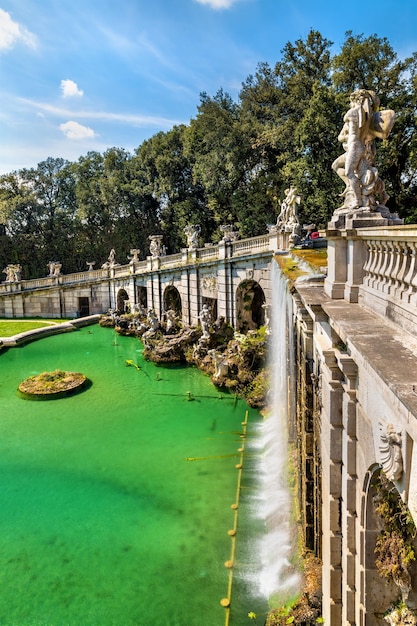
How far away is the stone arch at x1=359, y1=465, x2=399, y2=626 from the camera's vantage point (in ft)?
14.1

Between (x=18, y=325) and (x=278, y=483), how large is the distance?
24421mm

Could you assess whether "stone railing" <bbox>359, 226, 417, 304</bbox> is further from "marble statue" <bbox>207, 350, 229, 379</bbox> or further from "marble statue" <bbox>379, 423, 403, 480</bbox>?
"marble statue" <bbox>207, 350, 229, 379</bbox>

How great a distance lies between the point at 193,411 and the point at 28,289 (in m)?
23.2

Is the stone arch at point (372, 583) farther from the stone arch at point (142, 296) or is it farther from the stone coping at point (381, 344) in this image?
the stone arch at point (142, 296)

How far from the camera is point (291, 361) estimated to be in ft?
38.0

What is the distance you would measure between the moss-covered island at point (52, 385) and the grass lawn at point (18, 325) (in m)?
9.70

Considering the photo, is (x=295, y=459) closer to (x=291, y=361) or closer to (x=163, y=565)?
(x=291, y=361)

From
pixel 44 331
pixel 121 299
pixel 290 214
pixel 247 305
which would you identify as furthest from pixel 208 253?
pixel 121 299

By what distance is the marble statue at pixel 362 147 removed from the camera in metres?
6.05

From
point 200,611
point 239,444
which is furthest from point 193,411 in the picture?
point 200,611

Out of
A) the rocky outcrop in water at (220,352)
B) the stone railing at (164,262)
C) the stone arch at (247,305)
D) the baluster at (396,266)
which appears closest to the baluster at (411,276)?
the baluster at (396,266)

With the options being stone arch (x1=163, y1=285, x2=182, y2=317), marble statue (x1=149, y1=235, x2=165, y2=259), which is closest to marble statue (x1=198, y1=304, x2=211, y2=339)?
stone arch (x1=163, y1=285, x2=182, y2=317)

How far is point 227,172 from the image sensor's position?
35.2 metres

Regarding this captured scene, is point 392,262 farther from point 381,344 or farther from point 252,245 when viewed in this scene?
point 252,245
